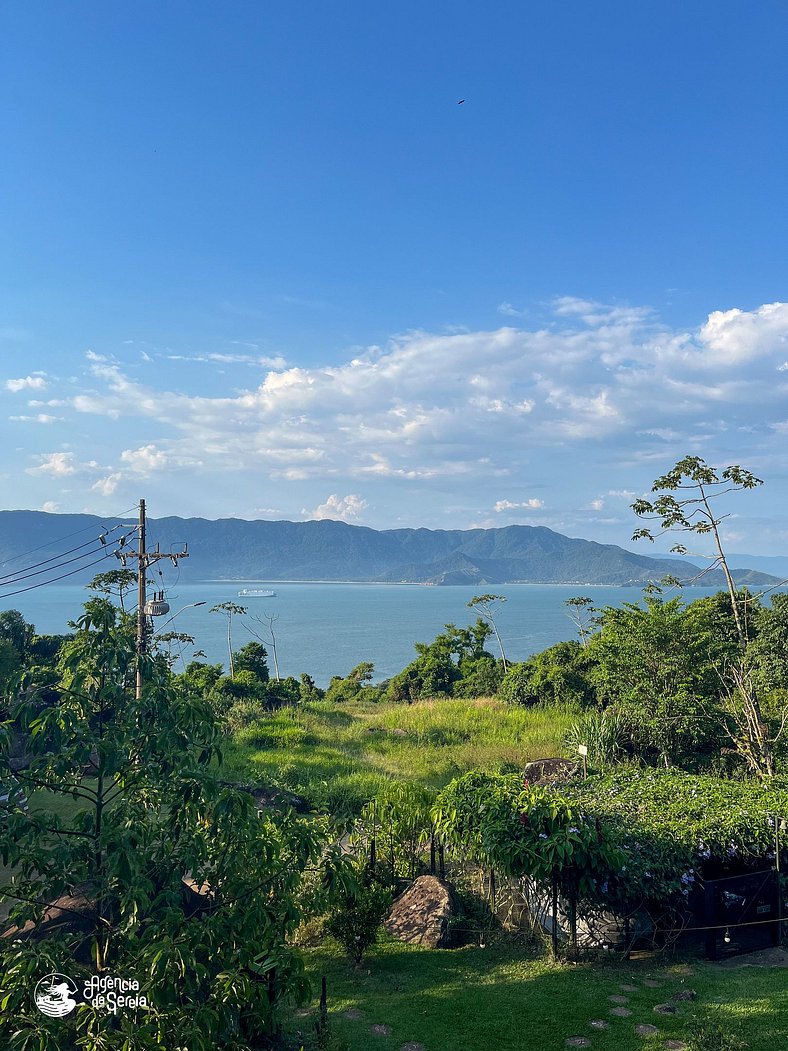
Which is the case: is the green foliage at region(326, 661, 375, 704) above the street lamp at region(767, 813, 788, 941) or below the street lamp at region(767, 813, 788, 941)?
below

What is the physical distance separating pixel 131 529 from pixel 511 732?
43.4 ft

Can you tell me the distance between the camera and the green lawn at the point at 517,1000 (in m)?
6.41

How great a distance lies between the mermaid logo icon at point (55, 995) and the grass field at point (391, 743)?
906 cm

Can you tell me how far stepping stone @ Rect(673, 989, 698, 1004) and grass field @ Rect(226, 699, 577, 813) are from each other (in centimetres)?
716

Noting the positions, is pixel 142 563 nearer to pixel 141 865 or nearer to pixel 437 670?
pixel 141 865

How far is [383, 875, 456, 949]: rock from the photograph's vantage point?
8727 mm

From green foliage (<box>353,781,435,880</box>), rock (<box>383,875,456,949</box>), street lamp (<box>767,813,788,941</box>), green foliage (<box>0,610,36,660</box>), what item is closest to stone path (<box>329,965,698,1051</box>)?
street lamp (<box>767,813,788,941</box>)

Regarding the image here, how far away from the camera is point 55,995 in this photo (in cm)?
421

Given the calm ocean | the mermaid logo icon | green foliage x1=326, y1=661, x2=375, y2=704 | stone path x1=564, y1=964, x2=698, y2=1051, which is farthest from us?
the calm ocean

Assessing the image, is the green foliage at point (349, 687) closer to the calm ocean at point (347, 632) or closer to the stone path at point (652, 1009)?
the calm ocean at point (347, 632)

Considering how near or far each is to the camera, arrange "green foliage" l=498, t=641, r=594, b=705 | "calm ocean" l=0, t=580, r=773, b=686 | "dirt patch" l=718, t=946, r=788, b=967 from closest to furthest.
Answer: "dirt patch" l=718, t=946, r=788, b=967 → "green foliage" l=498, t=641, r=594, b=705 → "calm ocean" l=0, t=580, r=773, b=686

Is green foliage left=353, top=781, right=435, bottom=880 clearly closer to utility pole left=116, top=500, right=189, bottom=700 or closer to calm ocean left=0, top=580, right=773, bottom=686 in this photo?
utility pole left=116, top=500, right=189, bottom=700

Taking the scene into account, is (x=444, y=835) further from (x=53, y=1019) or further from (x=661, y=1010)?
(x=53, y=1019)

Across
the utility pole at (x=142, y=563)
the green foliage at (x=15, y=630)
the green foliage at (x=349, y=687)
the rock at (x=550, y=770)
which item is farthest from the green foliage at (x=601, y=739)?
the green foliage at (x=15, y=630)
